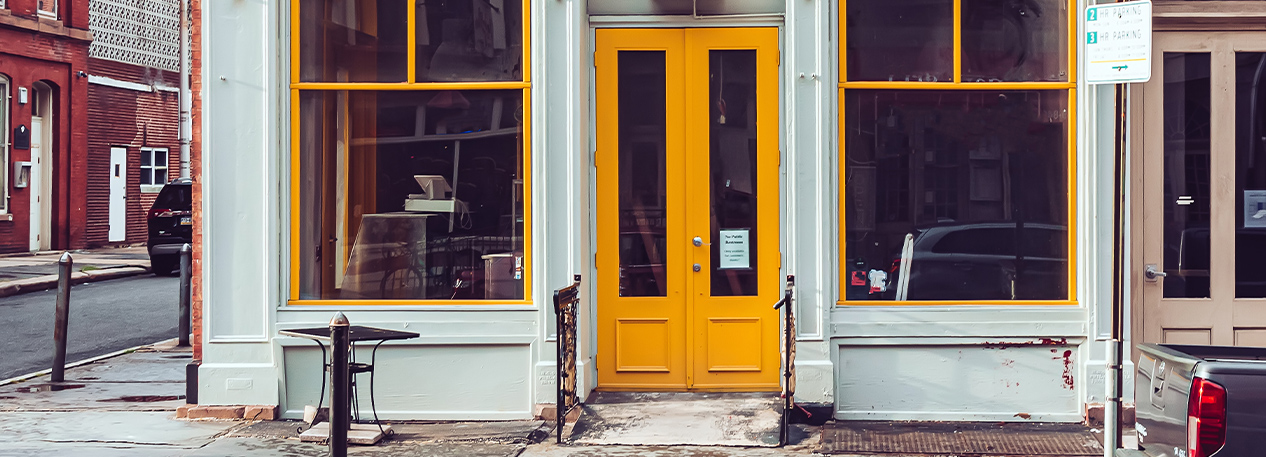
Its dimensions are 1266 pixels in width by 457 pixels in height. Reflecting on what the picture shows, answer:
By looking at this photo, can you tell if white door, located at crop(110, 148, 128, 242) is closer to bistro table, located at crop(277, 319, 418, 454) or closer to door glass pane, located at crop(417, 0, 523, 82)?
door glass pane, located at crop(417, 0, 523, 82)

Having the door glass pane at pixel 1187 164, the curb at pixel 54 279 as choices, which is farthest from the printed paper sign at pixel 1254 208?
the curb at pixel 54 279

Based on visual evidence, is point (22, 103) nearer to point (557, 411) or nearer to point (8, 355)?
point (8, 355)

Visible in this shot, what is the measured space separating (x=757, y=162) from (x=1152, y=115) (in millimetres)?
2776

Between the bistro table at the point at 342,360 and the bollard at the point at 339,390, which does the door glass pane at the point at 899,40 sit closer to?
the bistro table at the point at 342,360

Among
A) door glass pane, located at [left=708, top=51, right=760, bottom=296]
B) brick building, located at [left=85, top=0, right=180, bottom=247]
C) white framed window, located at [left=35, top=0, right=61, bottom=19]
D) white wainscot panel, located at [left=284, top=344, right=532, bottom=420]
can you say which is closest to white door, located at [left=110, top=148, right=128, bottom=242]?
brick building, located at [left=85, top=0, right=180, bottom=247]

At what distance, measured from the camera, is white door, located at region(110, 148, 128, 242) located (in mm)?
26422

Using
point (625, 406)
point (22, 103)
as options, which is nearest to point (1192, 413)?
point (625, 406)

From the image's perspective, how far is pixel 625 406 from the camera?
8039 millimetres

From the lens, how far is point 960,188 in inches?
315

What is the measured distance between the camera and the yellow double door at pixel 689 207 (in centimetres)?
834

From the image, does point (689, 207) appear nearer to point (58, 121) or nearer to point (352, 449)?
point (352, 449)

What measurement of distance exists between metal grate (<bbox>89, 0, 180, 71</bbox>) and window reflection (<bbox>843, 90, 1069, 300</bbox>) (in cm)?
2281

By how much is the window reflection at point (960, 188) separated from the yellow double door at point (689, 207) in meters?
0.68

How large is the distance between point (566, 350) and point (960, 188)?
2.99 m
